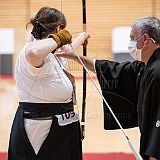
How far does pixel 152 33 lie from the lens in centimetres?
152

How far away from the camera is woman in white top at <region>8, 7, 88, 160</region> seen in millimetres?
1539

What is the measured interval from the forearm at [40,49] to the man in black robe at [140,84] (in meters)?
0.32

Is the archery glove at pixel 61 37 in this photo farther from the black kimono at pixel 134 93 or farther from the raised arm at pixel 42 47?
the black kimono at pixel 134 93

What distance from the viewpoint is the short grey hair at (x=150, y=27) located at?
1.52 m

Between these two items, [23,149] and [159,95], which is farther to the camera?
[23,149]

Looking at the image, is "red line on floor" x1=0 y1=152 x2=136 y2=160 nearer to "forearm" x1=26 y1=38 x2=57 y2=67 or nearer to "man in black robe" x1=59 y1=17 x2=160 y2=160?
"man in black robe" x1=59 y1=17 x2=160 y2=160

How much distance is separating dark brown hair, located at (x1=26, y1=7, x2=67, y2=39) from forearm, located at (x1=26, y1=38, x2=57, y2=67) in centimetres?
12

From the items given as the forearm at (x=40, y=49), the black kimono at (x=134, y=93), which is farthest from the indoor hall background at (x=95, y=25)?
the forearm at (x=40, y=49)

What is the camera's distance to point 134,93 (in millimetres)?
1761

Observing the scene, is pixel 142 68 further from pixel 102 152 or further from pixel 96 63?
pixel 102 152

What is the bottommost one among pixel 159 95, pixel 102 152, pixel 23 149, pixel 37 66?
pixel 102 152

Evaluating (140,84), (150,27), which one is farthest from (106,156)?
(150,27)

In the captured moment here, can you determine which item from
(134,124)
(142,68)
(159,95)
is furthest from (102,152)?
(159,95)

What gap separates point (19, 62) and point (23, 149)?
0.38m
